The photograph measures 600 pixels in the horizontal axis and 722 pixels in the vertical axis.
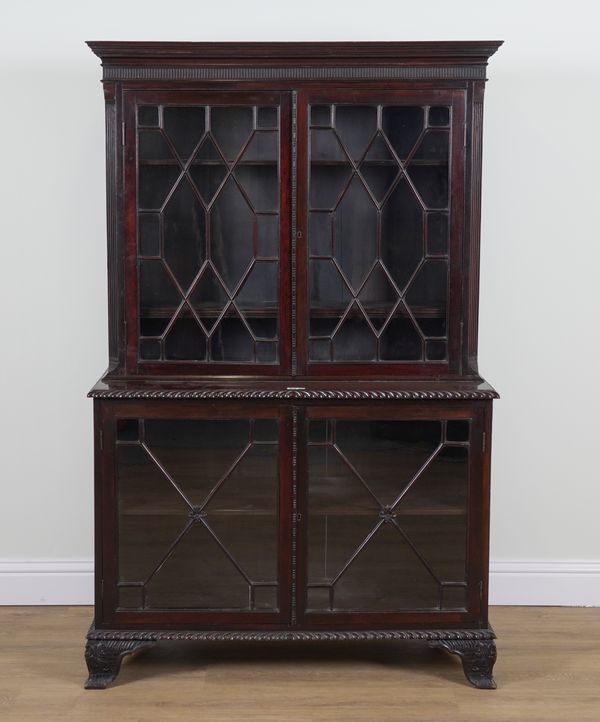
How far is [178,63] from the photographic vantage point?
109 inches

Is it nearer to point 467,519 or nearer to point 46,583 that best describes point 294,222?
point 467,519

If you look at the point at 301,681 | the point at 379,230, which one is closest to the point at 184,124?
→ the point at 379,230

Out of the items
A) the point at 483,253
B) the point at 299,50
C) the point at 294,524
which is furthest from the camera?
the point at 483,253

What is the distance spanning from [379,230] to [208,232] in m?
0.47

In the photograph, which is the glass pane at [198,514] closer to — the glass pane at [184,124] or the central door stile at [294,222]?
the central door stile at [294,222]

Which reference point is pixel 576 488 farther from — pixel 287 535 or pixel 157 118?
pixel 157 118

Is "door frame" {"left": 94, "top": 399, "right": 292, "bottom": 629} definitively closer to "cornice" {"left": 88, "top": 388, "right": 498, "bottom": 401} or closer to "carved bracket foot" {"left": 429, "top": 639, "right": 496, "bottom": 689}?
"cornice" {"left": 88, "top": 388, "right": 498, "bottom": 401}

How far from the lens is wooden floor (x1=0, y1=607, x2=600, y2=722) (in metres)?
2.68

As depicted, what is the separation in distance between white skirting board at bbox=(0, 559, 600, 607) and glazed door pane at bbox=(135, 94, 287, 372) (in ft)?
3.08

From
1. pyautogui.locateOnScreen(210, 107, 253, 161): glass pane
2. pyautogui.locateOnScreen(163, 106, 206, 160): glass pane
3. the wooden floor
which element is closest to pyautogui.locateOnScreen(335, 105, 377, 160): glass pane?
pyautogui.locateOnScreen(210, 107, 253, 161): glass pane

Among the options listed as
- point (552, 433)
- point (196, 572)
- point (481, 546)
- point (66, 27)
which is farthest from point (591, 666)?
point (66, 27)

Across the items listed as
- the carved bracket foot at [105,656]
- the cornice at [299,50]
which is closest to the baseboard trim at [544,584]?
the carved bracket foot at [105,656]

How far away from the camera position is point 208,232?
284cm

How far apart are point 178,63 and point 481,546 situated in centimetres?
155
